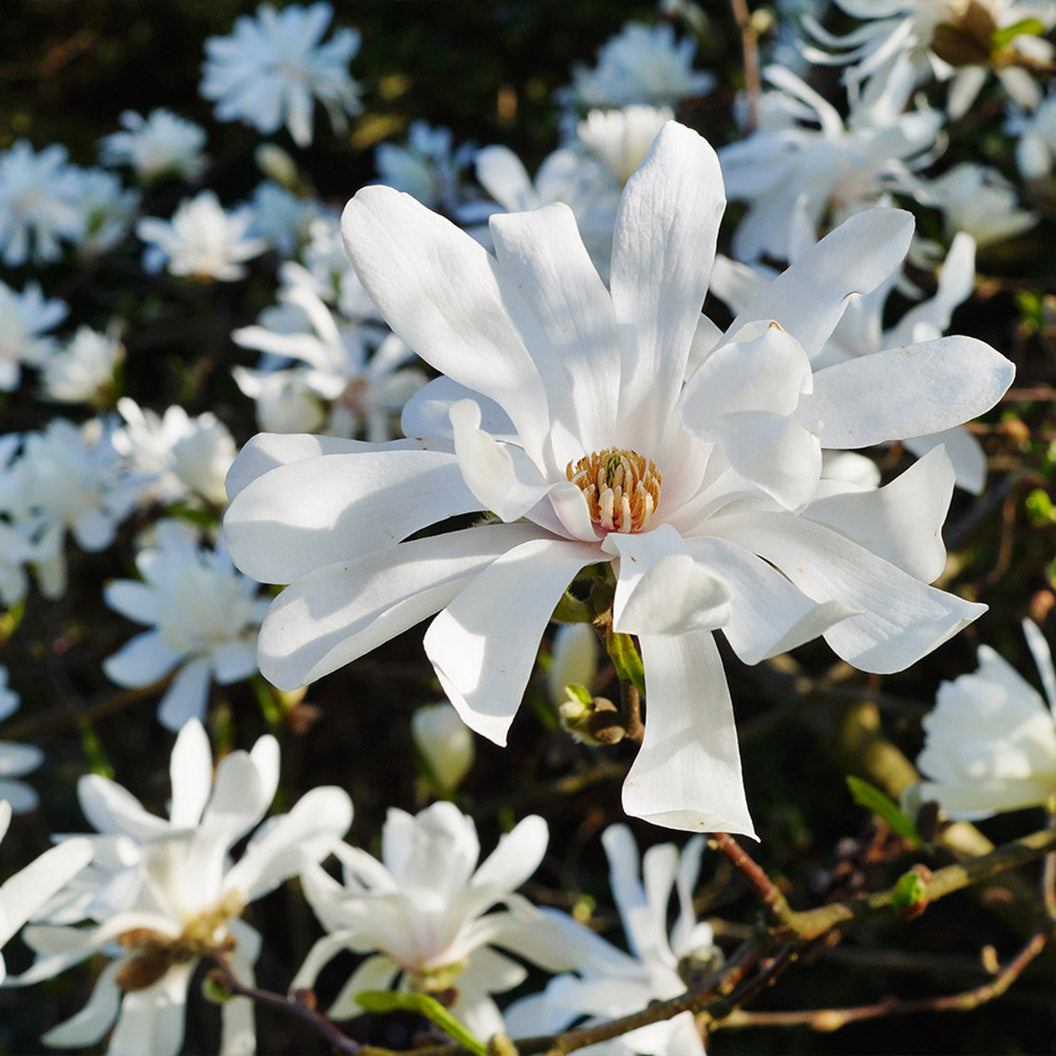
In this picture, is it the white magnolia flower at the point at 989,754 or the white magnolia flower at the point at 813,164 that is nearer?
the white magnolia flower at the point at 989,754

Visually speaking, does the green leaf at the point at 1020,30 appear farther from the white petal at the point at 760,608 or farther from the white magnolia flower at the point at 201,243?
the white magnolia flower at the point at 201,243

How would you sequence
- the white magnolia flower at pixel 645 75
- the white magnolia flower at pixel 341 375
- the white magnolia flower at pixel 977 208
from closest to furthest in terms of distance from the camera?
the white magnolia flower at pixel 341 375 → the white magnolia flower at pixel 977 208 → the white magnolia flower at pixel 645 75

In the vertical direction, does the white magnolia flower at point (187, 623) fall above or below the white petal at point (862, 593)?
below

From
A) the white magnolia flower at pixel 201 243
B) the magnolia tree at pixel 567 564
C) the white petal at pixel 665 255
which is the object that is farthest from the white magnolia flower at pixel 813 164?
the white magnolia flower at pixel 201 243

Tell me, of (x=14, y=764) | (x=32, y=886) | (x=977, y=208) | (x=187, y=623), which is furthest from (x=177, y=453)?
(x=977, y=208)

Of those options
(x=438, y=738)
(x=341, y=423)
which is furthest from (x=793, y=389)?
(x=341, y=423)

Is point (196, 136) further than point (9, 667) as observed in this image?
Yes

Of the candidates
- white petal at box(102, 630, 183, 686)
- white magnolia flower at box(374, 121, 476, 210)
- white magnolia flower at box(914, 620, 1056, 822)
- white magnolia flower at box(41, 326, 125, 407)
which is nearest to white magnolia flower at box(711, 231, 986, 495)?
white magnolia flower at box(914, 620, 1056, 822)

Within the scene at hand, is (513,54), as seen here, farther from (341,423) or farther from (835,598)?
(835,598)
